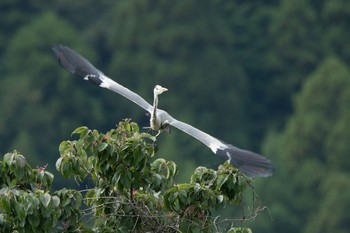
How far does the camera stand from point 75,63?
1581cm

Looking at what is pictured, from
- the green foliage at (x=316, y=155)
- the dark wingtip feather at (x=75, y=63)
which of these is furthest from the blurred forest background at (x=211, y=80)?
the dark wingtip feather at (x=75, y=63)

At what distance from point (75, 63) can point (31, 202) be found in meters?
4.48

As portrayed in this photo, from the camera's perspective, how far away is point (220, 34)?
5934cm

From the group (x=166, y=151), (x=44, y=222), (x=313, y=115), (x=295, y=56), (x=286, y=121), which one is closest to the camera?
(x=44, y=222)

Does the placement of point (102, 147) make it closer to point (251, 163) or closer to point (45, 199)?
point (45, 199)

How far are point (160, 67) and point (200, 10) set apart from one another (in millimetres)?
4198

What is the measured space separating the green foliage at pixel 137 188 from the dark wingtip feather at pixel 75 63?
11.0ft

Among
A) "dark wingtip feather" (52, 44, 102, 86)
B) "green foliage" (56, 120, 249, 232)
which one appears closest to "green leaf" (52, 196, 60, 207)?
"green foliage" (56, 120, 249, 232)

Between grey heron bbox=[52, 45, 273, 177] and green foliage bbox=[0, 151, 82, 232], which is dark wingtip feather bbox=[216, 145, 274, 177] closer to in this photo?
grey heron bbox=[52, 45, 273, 177]

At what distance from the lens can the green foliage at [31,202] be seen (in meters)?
11.5

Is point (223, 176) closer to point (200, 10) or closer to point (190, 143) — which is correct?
point (190, 143)

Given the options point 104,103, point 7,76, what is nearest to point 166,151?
point 104,103

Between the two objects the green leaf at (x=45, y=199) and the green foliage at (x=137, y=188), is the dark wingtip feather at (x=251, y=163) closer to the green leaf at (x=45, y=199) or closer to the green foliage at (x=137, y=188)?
the green foliage at (x=137, y=188)

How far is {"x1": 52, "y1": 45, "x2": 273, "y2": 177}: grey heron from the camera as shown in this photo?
12.3 m
